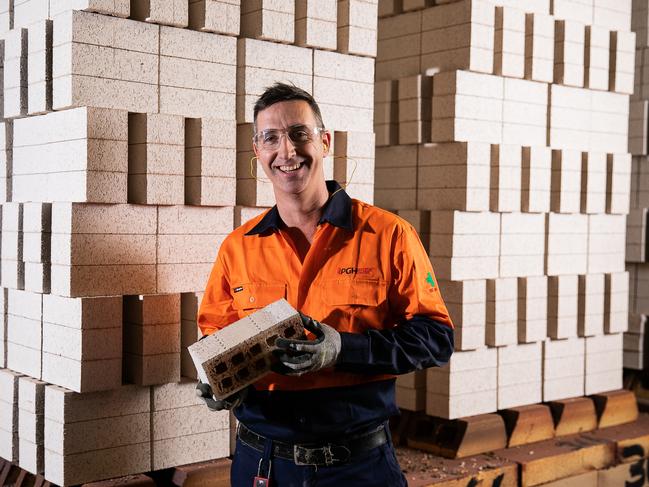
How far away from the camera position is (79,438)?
16.0ft

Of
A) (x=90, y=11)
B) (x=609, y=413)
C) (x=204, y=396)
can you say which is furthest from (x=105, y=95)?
(x=609, y=413)

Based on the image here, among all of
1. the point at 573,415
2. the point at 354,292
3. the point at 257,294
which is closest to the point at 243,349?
the point at 257,294

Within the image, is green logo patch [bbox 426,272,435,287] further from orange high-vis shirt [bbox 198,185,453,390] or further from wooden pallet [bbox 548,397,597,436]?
wooden pallet [bbox 548,397,597,436]

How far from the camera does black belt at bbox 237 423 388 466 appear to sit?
11.6 ft

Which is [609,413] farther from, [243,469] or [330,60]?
[243,469]

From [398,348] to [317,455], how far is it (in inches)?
20.6

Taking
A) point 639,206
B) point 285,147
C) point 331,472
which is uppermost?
point 285,147

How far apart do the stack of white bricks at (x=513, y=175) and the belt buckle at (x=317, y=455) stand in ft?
10.3

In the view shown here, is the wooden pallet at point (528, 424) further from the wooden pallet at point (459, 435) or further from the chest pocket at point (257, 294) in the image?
the chest pocket at point (257, 294)

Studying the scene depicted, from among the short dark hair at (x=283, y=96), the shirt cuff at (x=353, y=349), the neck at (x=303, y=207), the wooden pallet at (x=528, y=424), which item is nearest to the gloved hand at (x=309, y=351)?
the shirt cuff at (x=353, y=349)

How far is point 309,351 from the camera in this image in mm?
3199

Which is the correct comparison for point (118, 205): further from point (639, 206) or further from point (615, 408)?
point (639, 206)

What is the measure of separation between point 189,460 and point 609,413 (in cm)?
402

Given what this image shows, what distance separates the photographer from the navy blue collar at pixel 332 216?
3680mm
